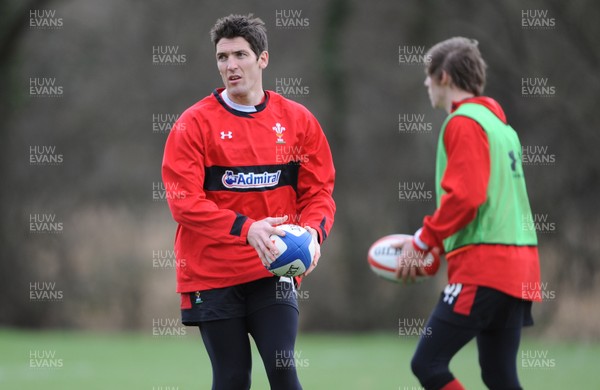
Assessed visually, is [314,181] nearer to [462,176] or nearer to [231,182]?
[231,182]

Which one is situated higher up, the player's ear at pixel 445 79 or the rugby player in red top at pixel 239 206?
the player's ear at pixel 445 79

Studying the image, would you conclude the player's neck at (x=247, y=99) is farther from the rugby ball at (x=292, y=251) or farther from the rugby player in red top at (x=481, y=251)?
the rugby player in red top at (x=481, y=251)

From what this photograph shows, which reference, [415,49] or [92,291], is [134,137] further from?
[415,49]

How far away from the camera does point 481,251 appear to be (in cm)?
461

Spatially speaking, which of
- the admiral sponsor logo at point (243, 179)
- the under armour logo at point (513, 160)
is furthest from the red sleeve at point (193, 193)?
the under armour logo at point (513, 160)

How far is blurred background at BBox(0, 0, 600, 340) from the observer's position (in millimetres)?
16641

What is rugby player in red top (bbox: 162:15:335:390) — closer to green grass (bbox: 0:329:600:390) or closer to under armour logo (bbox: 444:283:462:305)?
under armour logo (bbox: 444:283:462:305)

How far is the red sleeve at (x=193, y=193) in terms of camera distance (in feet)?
15.3

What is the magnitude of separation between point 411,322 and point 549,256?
10.5 ft

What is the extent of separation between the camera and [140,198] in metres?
18.0

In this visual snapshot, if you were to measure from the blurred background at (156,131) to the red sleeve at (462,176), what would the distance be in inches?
432

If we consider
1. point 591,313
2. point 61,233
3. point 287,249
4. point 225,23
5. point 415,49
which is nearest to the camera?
point 287,249

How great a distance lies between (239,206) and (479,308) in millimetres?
1281

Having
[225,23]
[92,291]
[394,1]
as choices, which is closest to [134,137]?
[92,291]
